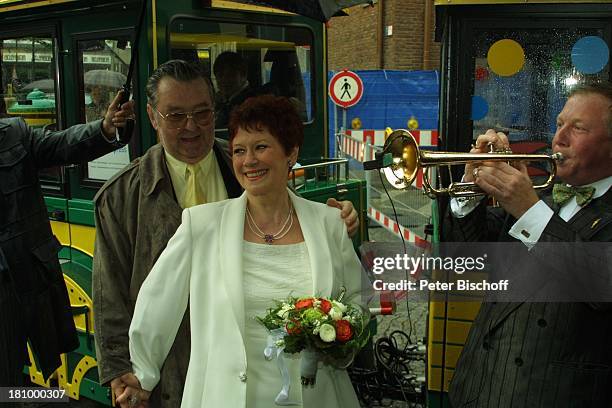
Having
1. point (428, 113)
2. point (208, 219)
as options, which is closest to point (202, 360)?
point (208, 219)

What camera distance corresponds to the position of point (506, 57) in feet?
10.5

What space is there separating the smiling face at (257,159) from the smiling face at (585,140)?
3.37 ft

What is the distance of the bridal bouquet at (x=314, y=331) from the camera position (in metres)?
2.11

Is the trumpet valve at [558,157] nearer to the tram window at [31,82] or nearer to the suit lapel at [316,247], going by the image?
the suit lapel at [316,247]

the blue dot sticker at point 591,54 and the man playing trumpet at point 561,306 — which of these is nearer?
the man playing trumpet at point 561,306

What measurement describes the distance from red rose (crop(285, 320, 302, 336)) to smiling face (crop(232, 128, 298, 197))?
548mm

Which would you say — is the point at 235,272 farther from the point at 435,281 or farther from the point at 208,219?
the point at 435,281

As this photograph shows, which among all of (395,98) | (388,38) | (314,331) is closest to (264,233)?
(314,331)

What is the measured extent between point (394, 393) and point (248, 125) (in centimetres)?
293

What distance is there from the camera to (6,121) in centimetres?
339

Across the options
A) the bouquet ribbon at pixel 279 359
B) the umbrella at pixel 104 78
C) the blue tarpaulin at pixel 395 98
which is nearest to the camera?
the bouquet ribbon at pixel 279 359

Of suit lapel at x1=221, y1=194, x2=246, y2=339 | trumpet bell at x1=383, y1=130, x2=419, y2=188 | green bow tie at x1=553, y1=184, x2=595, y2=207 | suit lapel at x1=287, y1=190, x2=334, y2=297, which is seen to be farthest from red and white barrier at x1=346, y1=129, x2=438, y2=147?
suit lapel at x1=221, y1=194, x2=246, y2=339

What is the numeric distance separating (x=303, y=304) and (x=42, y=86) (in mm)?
3129

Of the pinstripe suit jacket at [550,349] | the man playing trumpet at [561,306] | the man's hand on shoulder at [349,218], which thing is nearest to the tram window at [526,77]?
the man playing trumpet at [561,306]
